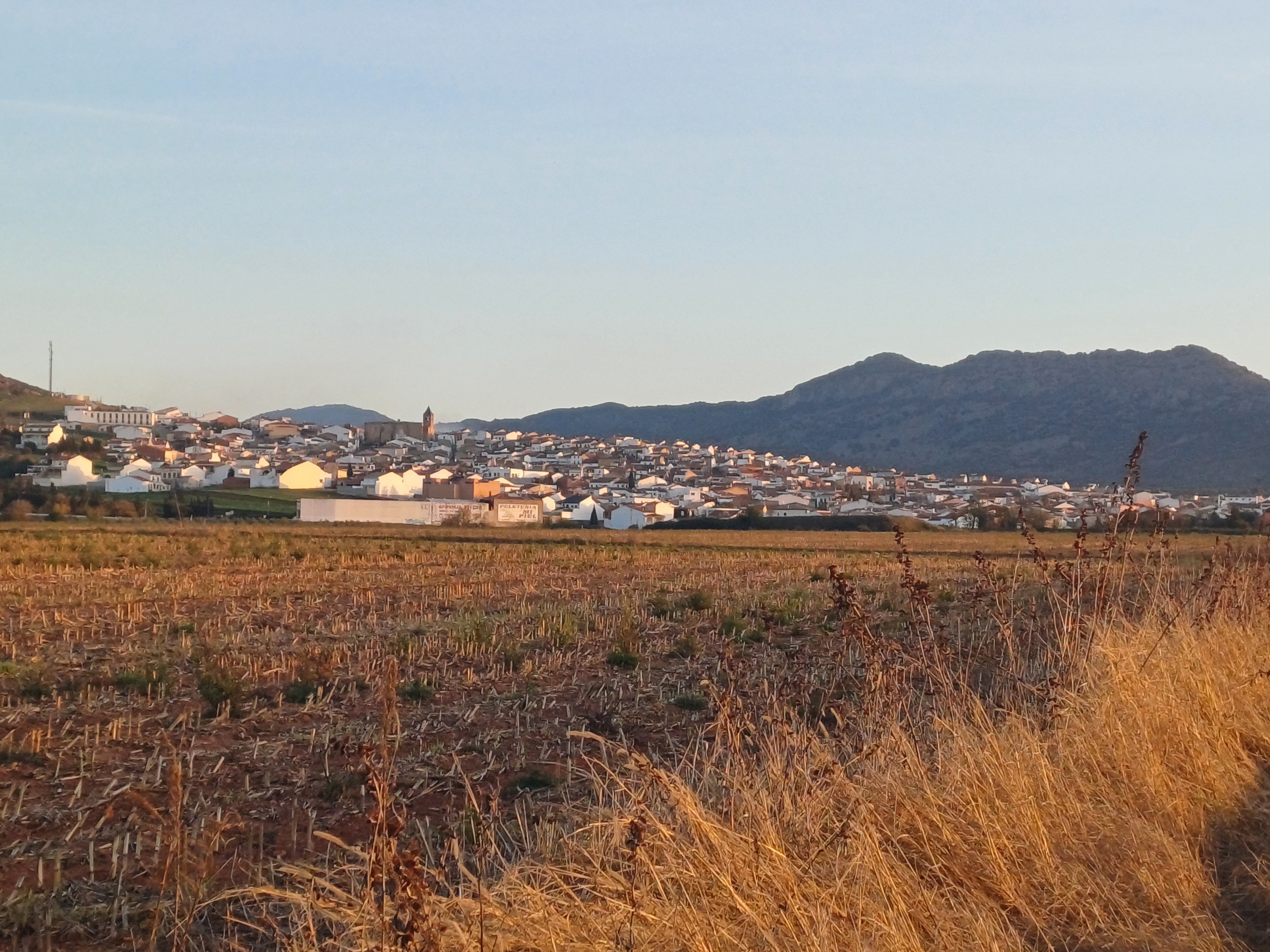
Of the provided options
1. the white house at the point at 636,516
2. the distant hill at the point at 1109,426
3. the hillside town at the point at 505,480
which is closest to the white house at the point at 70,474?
the hillside town at the point at 505,480

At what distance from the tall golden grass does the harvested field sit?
6 centimetres

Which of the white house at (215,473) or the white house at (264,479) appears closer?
the white house at (264,479)

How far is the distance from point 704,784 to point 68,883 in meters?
3.23

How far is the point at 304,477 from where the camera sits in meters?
119

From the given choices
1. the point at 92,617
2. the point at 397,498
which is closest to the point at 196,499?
the point at 397,498

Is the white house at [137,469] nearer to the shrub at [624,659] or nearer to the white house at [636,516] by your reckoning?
the white house at [636,516]

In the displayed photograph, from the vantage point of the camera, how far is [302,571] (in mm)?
30656

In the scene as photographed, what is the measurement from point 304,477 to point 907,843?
118581mm

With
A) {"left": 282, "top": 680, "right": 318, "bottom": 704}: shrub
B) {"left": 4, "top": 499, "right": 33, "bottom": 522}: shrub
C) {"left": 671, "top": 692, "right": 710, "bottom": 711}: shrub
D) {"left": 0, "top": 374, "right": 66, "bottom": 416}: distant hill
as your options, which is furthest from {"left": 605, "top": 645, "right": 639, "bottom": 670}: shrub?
{"left": 0, "top": 374, "right": 66, "bottom": 416}: distant hill

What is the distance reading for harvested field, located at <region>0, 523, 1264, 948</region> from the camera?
4715mm

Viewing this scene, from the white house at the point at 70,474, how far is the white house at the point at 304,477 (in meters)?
17.0

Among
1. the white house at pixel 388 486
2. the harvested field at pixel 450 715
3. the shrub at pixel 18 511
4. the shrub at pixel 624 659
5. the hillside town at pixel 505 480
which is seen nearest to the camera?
the harvested field at pixel 450 715

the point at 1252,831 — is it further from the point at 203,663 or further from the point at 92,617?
the point at 92,617

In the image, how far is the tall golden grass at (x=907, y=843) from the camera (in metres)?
3.59
